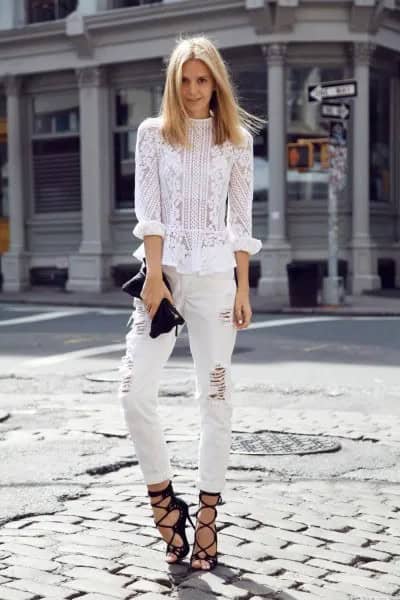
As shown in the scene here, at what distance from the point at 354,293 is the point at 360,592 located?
1906cm

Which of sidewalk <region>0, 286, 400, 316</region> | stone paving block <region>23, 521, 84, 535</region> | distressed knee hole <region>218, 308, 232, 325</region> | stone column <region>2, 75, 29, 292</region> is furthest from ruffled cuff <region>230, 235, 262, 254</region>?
stone column <region>2, 75, 29, 292</region>

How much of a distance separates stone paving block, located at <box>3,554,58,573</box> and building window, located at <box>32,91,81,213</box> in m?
22.1

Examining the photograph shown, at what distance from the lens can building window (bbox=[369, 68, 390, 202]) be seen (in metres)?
23.6

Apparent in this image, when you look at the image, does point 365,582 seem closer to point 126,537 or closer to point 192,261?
point 126,537

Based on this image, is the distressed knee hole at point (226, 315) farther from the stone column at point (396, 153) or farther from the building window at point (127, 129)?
the building window at point (127, 129)

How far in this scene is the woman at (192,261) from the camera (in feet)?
13.0

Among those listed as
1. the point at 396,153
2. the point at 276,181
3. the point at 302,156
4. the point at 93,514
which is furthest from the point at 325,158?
the point at 93,514

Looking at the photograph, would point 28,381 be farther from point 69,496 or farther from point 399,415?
point 69,496

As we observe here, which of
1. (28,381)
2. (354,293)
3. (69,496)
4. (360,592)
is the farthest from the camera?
(354,293)

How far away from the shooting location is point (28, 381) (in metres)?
10.1

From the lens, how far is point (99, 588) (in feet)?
12.0

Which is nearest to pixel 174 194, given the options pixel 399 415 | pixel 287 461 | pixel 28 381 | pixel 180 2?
pixel 287 461

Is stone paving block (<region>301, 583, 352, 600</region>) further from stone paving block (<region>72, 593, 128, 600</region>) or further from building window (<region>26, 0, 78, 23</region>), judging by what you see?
building window (<region>26, 0, 78, 23</region>)

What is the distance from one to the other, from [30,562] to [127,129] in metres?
21.7
